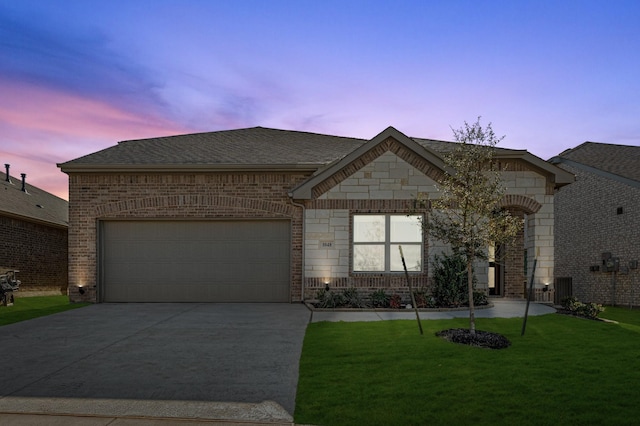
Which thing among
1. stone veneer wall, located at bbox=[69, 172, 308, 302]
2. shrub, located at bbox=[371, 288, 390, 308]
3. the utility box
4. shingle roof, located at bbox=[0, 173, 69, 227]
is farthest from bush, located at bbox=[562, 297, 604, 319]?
shingle roof, located at bbox=[0, 173, 69, 227]

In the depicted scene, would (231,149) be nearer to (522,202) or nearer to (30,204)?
(522,202)

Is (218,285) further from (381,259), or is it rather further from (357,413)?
(357,413)

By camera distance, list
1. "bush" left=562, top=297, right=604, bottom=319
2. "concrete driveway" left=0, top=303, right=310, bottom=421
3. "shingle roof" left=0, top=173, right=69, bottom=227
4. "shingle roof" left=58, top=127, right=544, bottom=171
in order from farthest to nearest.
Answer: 1. "shingle roof" left=0, top=173, right=69, bottom=227
2. "shingle roof" left=58, top=127, right=544, bottom=171
3. "bush" left=562, top=297, right=604, bottom=319
4. "concrete driveway" left=0, top=303, right=310, bottom=421

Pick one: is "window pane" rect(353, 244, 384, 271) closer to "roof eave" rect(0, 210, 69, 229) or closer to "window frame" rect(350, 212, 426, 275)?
"window frame" rect(350, 212, 426, 275)

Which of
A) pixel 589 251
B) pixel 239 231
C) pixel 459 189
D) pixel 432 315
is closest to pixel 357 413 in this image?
pixel 459 189

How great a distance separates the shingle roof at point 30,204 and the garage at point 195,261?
22.1 feet

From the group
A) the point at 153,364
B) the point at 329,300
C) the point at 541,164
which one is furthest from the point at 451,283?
the point at 153,364

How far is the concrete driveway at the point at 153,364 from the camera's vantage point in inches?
213

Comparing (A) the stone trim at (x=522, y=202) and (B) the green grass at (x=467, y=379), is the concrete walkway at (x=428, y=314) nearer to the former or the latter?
(B) the green grass at (x=467, y=379)

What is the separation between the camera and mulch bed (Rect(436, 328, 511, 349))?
27.2ft

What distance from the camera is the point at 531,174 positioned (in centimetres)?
1531

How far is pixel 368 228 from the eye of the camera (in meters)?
14.8

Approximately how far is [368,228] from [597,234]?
12026 millimetres

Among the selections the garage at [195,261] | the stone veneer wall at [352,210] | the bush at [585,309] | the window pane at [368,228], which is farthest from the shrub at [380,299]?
the bush at [585,309]
